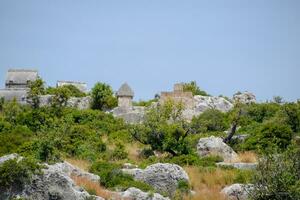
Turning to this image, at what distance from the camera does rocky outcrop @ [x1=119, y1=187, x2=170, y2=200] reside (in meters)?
19.0

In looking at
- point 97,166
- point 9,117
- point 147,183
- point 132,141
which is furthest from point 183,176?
point 9,117

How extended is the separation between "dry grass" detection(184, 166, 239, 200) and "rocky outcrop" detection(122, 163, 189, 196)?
2.18 ft

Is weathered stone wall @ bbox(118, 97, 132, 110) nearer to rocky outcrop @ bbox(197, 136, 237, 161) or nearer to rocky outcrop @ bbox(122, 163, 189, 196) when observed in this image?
rocky outcrop @ bbox(197, 136, 237, 161)

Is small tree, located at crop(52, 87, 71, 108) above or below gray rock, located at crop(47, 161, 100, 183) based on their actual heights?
above

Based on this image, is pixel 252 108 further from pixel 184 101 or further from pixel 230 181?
pixel 230 181

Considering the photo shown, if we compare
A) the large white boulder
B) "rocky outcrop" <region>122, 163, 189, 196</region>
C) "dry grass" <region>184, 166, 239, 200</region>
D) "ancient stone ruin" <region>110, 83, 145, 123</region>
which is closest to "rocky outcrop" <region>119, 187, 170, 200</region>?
"dry grass" <region>184, 166, 239, 200</region>

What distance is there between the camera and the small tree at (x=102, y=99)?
48531 mm

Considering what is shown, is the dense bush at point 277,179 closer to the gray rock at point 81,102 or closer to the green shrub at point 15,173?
the green shrub at point 15,173

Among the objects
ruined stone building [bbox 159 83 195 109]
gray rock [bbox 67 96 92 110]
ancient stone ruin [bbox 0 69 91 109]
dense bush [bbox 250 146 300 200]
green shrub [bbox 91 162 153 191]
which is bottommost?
green shrub [bbox 91 162 153 191]

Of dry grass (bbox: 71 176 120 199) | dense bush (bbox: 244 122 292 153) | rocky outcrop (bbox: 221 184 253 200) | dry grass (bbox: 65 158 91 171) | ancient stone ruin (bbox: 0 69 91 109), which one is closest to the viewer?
dry grass (bbox: 71 176 120 199)

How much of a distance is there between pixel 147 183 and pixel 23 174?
5747 mm

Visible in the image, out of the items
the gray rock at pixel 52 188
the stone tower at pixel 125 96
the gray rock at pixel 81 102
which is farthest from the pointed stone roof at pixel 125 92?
the gray rock at pixel 52 188

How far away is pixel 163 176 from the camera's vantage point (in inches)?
856

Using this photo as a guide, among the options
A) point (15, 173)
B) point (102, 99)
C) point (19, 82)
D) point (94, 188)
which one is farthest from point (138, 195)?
point (19, 82)
